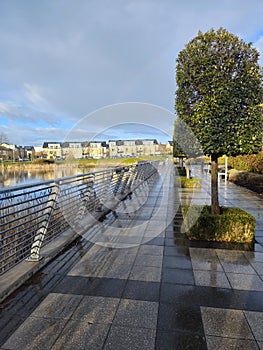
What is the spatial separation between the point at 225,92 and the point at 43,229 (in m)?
3.26

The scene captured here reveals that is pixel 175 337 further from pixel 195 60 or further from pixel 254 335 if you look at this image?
pixel 195 60

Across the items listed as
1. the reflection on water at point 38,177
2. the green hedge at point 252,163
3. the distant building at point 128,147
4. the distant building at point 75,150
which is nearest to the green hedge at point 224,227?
the green hedge at point 252,163

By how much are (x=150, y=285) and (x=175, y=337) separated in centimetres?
79

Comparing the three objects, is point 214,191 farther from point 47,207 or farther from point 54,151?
point 54,151

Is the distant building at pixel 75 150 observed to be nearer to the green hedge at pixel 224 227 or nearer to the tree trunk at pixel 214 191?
the tree trunk at pixel 214 191

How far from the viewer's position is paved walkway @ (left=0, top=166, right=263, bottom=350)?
1.84 metres

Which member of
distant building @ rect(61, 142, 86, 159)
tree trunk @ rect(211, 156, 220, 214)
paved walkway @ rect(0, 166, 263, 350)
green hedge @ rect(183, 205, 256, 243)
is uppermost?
distant building @ rect(61, 142, 86, 159)

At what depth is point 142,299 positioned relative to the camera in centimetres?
235

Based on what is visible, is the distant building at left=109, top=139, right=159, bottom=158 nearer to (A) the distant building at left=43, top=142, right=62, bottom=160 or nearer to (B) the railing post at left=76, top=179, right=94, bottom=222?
(A) the distant building at left=43, top=142, right=62, bottom=160

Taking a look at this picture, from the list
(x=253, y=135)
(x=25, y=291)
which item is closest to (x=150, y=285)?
(x=25, y=291)

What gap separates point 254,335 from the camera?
1.86 meters

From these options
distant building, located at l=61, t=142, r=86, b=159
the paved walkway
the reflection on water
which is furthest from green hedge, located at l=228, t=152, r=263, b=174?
the reflection on water

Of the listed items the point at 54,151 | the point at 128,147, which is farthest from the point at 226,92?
the point at 54,151

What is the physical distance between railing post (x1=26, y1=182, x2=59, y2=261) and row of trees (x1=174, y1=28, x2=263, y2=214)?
241 centimetres
